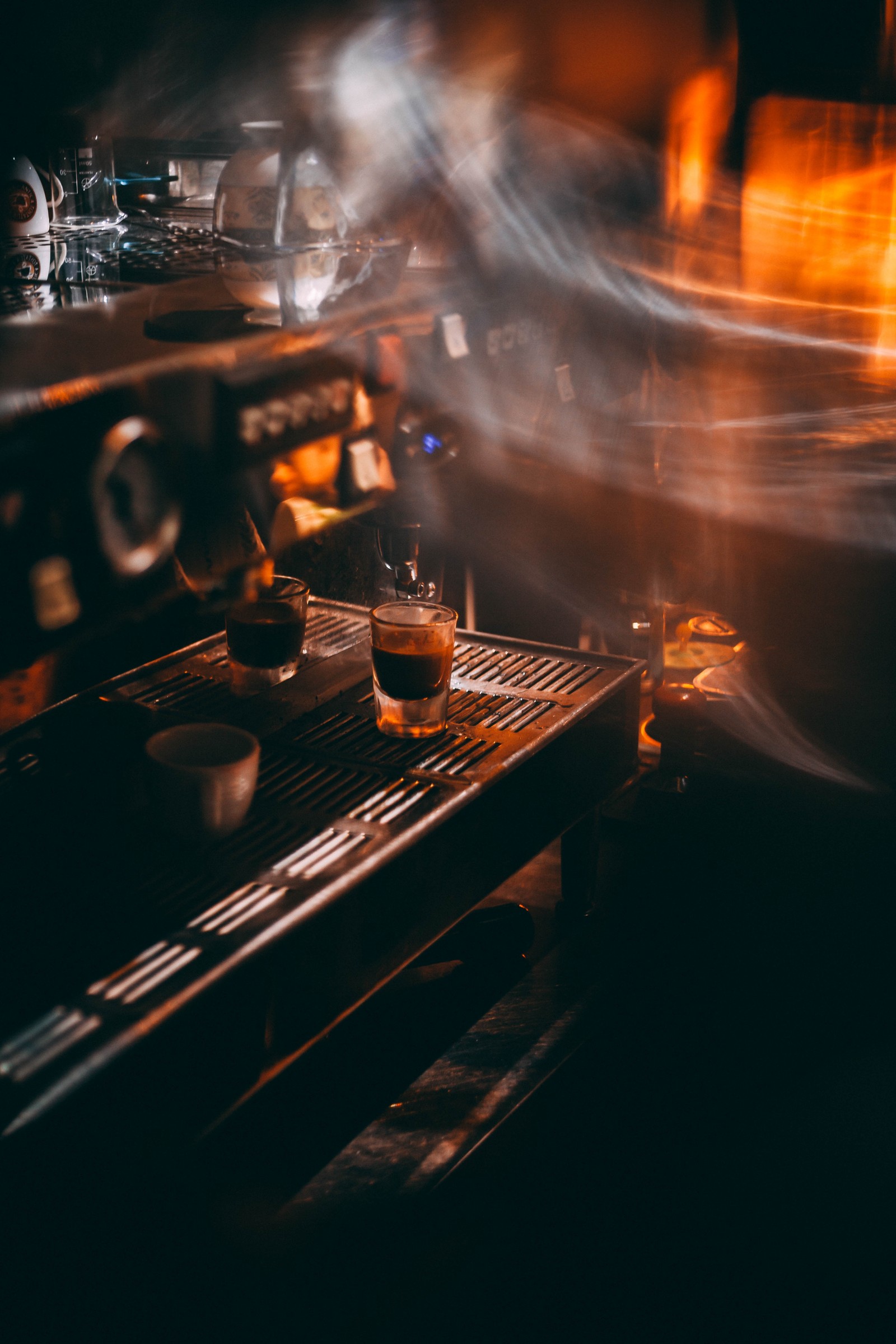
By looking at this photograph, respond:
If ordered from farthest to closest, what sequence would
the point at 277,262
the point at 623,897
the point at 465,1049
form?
the point at 623,897
the point at 465,1049
the point at 277,262

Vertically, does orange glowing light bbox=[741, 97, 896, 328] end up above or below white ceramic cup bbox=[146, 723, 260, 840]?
above

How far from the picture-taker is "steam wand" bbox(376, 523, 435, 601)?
1.64 meters

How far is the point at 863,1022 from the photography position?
5.90 ft

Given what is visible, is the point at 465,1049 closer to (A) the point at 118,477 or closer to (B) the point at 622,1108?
(B) the point at 622,1108

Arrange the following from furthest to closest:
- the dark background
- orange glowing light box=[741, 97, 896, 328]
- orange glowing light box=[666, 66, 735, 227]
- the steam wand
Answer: orange glowing light box=[741, 97, 896, 328] → orange glowing light box=[666, 66, 735, 227] → the steam wand → the dark background

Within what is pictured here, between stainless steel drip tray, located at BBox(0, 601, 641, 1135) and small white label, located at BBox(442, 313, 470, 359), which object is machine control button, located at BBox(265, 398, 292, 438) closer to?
small white label, located at BBox(442, 313, 470, 359)

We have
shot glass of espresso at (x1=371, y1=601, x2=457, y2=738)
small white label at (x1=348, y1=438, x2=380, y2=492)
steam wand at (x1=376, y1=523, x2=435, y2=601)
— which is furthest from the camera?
steam wand at (x1=376, y1=523, x2=435, y2=601)

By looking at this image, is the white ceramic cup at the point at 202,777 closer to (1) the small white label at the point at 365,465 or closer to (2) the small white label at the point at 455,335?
(1) the small white label at the point at 365,465

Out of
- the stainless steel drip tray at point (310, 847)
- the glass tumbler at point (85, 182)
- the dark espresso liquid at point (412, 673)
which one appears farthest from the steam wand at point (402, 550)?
the glass tumbler at point (85, 182)

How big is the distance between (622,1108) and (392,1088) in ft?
1.11

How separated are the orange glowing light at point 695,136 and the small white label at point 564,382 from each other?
59cm

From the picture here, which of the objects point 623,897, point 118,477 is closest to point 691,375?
point 623,897

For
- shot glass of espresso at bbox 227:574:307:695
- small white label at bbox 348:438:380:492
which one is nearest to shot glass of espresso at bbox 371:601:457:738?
shot glass of espresso at bbox 227:574:307:695

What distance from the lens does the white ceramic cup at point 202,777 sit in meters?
1.18
